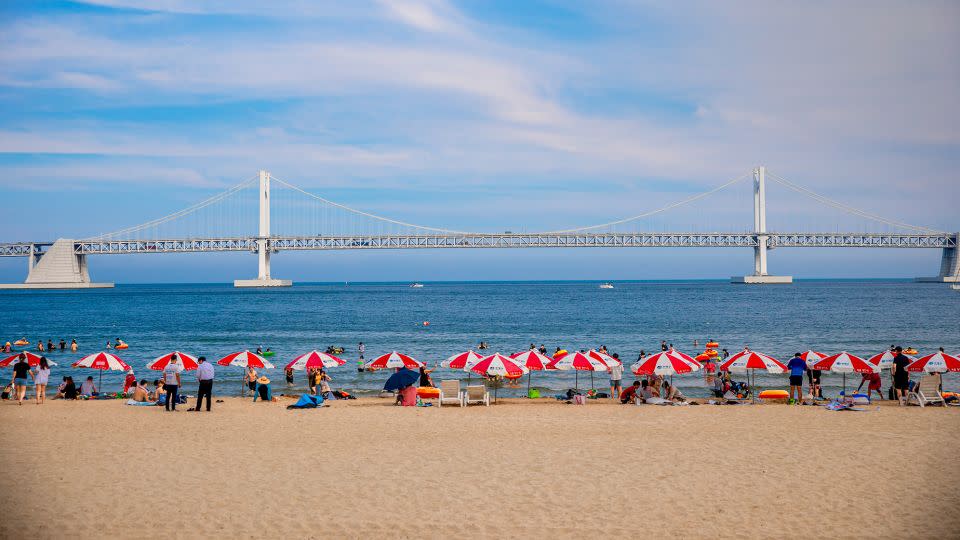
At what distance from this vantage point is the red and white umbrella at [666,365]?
1430cm

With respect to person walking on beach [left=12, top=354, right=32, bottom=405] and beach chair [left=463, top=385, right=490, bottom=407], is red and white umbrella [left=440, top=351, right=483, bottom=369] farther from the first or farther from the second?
person walking on beach [left=12, top=354, right=32, bottom=405]

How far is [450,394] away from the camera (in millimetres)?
14680

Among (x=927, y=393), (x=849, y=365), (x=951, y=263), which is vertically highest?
(x=951, y=263)

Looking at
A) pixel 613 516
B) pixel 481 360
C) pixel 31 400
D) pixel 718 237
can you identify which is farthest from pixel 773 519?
pixel 718 237

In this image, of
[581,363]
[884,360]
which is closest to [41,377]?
[581,363]

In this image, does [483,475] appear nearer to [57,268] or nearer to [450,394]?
[450,394]

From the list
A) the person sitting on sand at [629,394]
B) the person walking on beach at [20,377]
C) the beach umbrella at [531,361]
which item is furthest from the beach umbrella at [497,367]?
the person walking on beach at [20,377]

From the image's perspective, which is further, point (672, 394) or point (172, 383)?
point (672, 394)

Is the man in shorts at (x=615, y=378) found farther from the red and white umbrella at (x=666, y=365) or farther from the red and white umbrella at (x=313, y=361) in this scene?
the red and white umbrella at (x=313, y=361)

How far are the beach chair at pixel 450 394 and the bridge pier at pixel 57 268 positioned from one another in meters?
100

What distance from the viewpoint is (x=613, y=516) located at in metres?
6.99

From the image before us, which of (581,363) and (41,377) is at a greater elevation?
(581,363)

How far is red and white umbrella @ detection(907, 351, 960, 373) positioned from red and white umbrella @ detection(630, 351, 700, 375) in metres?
4.02

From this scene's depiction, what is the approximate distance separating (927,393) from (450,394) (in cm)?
845
